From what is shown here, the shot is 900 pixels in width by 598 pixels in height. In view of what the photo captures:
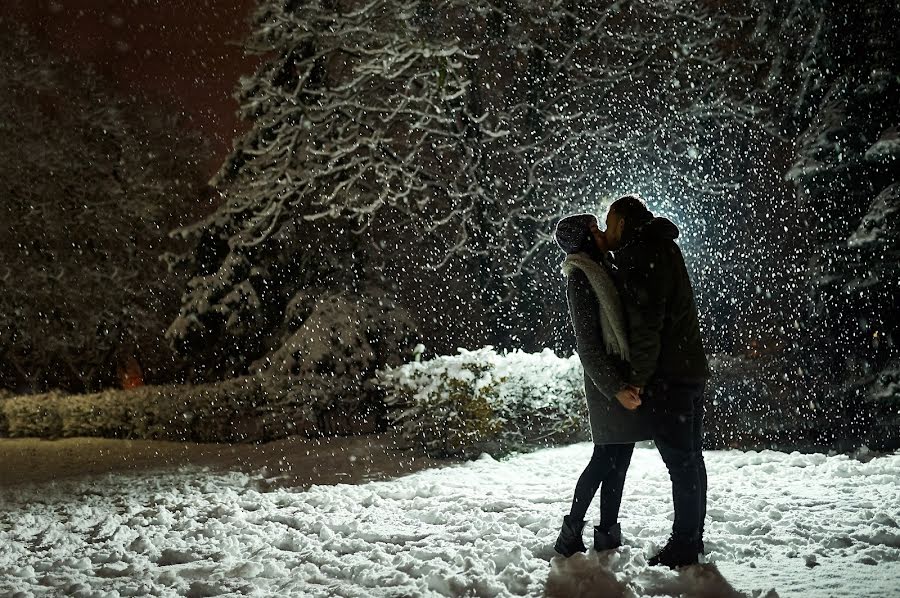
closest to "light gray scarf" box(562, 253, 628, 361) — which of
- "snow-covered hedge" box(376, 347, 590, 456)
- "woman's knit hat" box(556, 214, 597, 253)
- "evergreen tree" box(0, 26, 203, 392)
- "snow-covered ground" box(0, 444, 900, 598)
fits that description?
"woman's knit hat" box(556, 214, 597, 253)

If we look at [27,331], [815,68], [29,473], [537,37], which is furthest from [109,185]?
[815,68]

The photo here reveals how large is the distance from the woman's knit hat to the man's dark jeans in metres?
0.88

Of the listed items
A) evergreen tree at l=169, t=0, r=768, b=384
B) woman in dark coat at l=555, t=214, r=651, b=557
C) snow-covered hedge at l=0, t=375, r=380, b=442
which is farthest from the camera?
snow-covered hedge at l=0, t=375, r=380, b=442

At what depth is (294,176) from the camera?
44.8 feet

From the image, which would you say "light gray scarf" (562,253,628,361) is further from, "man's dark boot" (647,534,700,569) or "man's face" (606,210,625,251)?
"man's dark boot" (647,534,700,569)

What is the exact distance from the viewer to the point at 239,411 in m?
13.4

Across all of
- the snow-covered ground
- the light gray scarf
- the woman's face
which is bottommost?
the snow-covered ground

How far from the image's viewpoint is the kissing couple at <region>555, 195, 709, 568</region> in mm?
4305

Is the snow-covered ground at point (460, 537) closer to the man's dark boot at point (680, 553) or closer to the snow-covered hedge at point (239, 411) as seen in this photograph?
the man's dark boot at point (680, 553)

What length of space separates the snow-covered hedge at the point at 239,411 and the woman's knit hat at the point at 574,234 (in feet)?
29.5

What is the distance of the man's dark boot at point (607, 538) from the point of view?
15.4 ft

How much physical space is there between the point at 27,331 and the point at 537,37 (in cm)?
1702

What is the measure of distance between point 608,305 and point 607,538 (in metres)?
1.39

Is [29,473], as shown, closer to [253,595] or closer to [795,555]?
[253,595]
